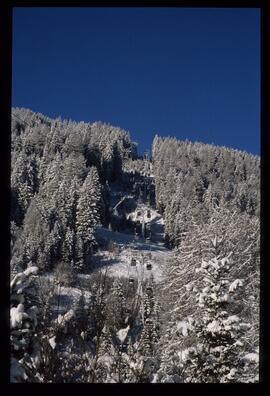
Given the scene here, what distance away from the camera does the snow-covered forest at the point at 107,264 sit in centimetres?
230

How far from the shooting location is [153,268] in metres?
8.88

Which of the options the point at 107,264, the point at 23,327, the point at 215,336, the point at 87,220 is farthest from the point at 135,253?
the point at 23,327

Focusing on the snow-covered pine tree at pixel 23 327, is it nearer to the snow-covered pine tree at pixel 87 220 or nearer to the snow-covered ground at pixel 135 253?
the snow-covered ground at pixel 135 253

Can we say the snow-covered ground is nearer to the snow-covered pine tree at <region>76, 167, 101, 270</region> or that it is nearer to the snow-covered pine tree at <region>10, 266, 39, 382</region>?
→ the snow-covered pine tree at <region>76, 167, 101, 270</region>

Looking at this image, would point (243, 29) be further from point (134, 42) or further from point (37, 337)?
point (37, 337)

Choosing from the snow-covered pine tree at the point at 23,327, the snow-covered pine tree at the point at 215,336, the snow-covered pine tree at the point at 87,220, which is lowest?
the snow-covered pine tree at the point at 215,336

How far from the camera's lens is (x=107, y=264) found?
2.79 m

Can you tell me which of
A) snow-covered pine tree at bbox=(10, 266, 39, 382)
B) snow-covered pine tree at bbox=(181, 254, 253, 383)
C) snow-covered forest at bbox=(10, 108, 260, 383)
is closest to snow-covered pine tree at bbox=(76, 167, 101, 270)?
snow-covered forest at bbox=(10, 108, 260, 383)

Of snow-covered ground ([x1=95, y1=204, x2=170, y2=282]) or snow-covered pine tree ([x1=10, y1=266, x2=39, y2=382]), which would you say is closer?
snow-covered pine tree ([x1=10, y1=266, x2=39, y2=382])

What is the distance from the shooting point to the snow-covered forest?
2303 mm

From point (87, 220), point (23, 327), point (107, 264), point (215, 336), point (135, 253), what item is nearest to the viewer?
point (23, 327)

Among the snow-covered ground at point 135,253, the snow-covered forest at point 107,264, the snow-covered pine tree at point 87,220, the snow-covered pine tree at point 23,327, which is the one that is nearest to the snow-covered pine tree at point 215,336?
the snow-covered forest at point 107,264

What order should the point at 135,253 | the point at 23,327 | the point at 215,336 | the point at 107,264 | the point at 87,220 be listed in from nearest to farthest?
the point at 23,327 < the point at 107,264 < the point at 87,220 < the point at 215,336 < the point at 135,253

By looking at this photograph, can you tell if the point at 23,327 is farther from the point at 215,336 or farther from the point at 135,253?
the point at 135,253
